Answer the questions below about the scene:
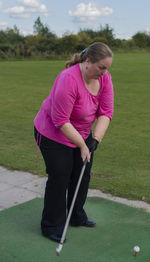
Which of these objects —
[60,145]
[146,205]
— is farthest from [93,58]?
[146,205]

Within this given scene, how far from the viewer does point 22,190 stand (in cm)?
470

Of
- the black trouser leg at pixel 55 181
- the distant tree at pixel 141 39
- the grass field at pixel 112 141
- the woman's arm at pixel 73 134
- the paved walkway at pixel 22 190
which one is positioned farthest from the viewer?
the distant tree at pixel 141 39

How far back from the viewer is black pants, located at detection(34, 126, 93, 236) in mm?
3266

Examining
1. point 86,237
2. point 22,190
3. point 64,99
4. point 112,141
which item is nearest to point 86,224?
point 86,237

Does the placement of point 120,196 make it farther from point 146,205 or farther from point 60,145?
point 60,145

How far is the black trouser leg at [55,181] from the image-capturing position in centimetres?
326

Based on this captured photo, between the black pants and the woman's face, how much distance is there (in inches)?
27.0

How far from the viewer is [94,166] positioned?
228 inches

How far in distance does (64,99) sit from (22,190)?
2.08 meters

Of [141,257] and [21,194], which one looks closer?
[141,257]

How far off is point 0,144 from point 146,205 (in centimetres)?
361

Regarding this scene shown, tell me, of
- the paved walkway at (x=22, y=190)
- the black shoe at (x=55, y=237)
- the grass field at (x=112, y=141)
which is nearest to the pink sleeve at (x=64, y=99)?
the black shoe at (x=55, y=237)

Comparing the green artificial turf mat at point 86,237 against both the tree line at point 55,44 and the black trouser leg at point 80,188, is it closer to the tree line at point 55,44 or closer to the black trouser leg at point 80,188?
the black trouser leg at point 80,188

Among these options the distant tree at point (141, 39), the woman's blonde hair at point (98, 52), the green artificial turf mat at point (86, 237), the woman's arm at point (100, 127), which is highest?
the distant tree at point (141, 39)
